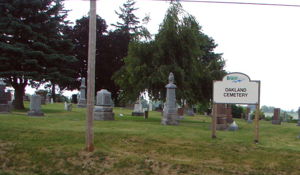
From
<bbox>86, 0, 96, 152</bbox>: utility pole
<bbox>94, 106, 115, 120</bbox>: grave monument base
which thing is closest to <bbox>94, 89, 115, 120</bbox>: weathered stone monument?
<bbox>94, 106, 115, 120</bbox>: grave monument base

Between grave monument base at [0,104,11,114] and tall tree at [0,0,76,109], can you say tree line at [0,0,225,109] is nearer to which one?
tall tree at [0,0,76,109]

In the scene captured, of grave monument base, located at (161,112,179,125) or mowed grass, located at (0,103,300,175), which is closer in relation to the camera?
mowed grass, located at (0,103,300,175)

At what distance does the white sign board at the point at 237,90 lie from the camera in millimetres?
12297

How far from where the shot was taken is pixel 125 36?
47938 millimetres

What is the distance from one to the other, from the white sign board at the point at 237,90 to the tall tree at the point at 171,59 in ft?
26.2

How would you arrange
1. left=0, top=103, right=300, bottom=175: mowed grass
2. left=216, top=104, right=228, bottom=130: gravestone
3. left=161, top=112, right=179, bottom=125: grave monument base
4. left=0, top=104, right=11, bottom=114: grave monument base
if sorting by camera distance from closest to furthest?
left=0, top=103, right=300, bottom=175: mowed grass < left=216, top=104, right=228, bottom=130: gravestone < left=161, top=112, right=179, bottom=125: grave monument base < left=0, top=104, right=11, bottom=114: grave monument base

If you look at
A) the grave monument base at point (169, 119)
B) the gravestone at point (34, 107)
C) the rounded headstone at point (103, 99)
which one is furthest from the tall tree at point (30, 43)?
the grave monument base at point (169, 119)

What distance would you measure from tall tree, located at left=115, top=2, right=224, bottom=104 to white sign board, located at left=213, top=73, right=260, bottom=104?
26.2 feet

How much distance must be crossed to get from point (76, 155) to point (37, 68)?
15017mm

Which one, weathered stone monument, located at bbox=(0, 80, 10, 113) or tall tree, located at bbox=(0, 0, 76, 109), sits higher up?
tall tree, located at bbox=(0, 0, 76, 109)

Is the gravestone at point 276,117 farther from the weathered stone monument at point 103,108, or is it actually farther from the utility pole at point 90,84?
the utility pole at point 90,84

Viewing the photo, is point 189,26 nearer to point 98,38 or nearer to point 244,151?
point 244,151

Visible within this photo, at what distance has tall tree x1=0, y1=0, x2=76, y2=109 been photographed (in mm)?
22672

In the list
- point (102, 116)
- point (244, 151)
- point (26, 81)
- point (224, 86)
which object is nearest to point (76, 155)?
point (244, 151)
